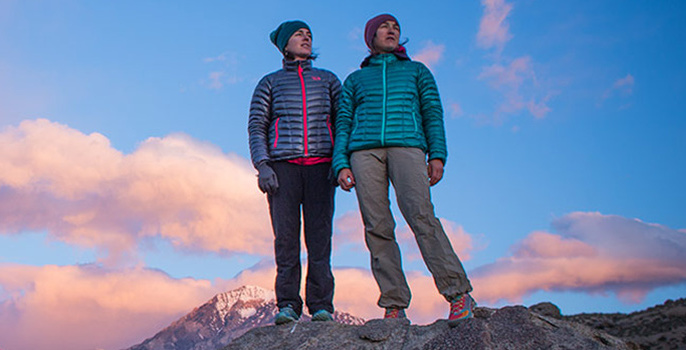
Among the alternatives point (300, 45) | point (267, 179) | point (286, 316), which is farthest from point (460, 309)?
point (300, 45)

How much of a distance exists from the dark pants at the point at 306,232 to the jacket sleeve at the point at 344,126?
16.2 inches

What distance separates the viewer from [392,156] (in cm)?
586

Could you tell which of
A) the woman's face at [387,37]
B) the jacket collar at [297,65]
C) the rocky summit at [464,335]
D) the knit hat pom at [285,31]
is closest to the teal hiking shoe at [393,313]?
the rocky summit at [464,335]

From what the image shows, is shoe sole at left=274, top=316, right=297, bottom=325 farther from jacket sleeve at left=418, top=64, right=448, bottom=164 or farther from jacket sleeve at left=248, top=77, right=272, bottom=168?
jacket sleeve at left=418, top=64, right=448, bottom=164

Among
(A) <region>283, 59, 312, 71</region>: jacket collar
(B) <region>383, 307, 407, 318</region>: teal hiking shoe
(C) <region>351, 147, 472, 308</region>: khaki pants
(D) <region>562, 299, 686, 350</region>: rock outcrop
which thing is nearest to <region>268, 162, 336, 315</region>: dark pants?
(C) <region>351, 147, 472, 308</region>: khaki pants

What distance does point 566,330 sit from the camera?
17.6ft

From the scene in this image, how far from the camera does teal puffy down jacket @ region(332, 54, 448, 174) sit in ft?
19.4

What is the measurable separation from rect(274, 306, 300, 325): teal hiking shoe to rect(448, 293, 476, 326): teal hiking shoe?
1700 mm

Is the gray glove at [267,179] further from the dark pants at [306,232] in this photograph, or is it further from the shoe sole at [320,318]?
the shoe sole at [320,318]

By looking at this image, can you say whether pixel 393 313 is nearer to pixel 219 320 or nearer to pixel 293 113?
pixel 293 113

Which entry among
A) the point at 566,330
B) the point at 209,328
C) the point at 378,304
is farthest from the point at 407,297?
the point at 209,328

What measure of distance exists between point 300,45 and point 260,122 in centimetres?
97

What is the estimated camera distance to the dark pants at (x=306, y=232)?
6.34 m

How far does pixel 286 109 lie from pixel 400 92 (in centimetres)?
127
